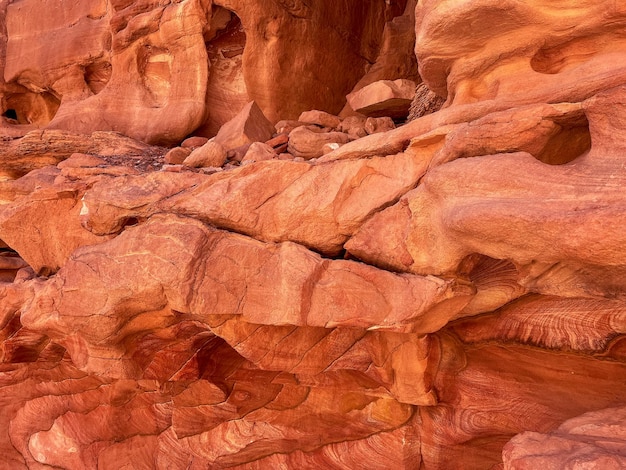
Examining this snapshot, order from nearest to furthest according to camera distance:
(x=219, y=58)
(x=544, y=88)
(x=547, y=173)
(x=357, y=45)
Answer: (x=547, y=173) → (x=544, y=88) → (x=219, y=58) → (x=357, y=45)

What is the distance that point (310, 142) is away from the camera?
630 cm

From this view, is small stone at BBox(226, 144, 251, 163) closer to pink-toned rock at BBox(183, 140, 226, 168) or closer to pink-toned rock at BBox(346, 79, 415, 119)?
pink-toned rock at BBox(183, 140, 226, 168)

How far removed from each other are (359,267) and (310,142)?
7.74 feet

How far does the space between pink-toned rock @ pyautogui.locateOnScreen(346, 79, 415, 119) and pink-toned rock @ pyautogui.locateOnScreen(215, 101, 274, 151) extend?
4.81ft

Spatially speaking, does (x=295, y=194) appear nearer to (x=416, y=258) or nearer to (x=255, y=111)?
(x=416, y=258)

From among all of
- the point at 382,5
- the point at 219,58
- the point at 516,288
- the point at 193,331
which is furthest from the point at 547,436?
the point at 382,5

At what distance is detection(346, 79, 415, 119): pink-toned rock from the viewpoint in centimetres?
762

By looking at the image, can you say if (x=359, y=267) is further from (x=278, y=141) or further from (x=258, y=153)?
(x=278, y=141)

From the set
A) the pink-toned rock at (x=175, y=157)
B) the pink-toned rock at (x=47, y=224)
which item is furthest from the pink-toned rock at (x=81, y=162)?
the pink-toned rock at (x=175, y=157)

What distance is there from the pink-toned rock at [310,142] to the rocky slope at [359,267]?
29 millimetres

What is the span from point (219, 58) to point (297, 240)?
5.37 meters

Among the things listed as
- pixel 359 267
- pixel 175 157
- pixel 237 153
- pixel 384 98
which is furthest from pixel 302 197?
pixel 384 98

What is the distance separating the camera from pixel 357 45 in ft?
34.4

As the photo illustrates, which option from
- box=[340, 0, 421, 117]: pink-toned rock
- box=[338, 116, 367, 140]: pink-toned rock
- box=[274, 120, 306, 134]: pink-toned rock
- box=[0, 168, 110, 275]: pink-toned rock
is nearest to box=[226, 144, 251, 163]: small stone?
box=[274, 120, 306, 134]: pink-toned rock
